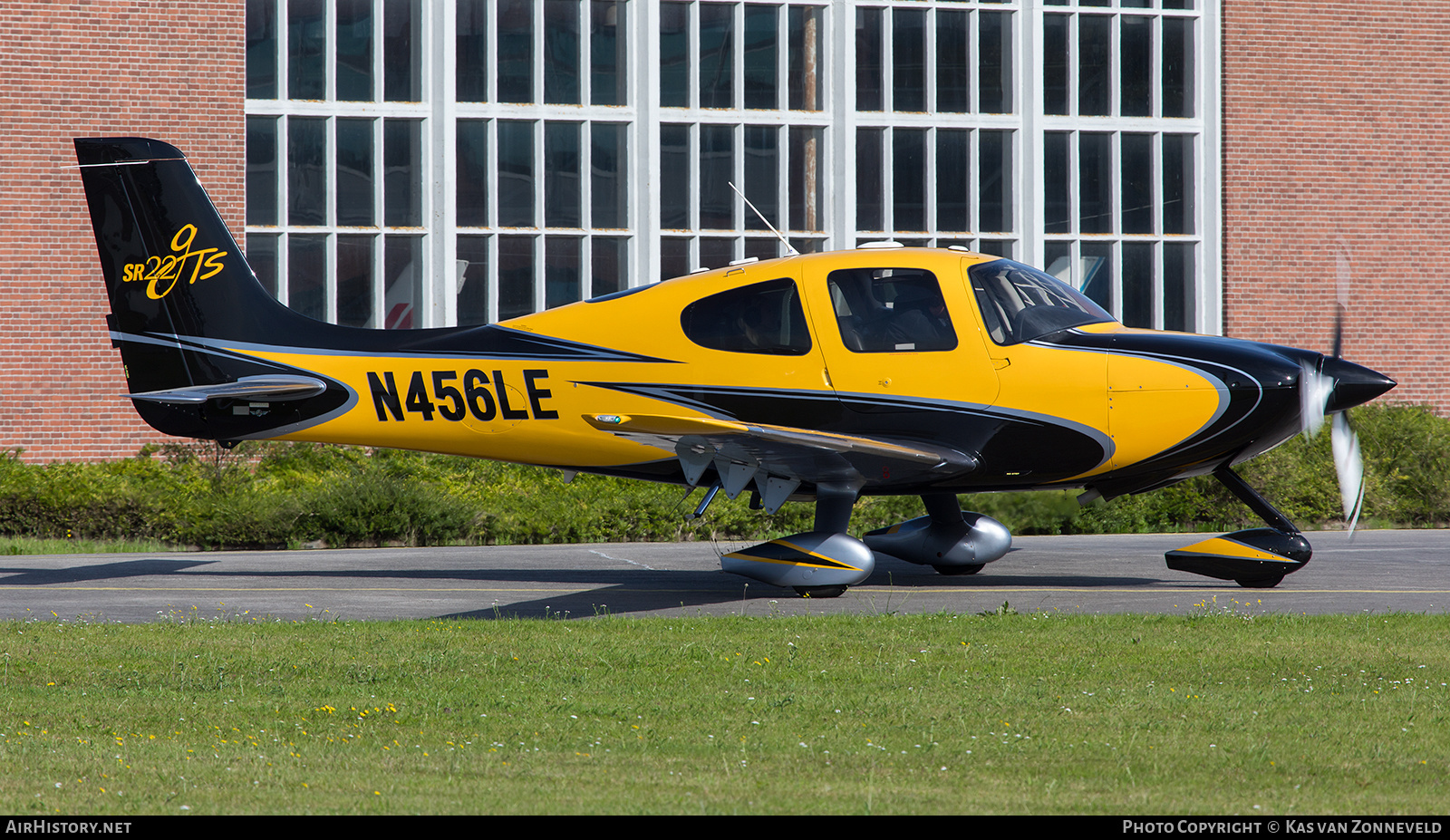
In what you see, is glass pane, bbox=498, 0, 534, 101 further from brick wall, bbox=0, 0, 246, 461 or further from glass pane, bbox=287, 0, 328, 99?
brick wall, bbox=0, 0, 246, 461

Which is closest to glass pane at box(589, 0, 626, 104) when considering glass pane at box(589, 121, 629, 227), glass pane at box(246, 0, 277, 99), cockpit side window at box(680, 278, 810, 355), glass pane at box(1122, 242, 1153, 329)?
glass pane at box(589, 121, 629, 227)

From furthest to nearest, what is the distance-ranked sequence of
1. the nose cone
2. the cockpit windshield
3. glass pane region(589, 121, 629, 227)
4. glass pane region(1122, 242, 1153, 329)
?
glass pane region(1122, 242, 1153, 329)
glass pane region(589, 121, 629, 227)
the cockpit windshield
the nose cone

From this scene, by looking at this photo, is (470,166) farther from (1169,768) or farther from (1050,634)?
(1169,768)

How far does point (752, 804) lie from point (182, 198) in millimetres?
8813

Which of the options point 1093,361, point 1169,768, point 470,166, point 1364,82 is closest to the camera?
point 1169,768

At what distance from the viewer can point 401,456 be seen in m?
16.5

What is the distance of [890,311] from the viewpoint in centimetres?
987

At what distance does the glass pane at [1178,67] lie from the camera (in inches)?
784

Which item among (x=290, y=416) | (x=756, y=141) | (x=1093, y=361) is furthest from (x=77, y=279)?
(x=1093, y=361)

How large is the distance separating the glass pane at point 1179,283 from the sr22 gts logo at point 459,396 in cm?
1252

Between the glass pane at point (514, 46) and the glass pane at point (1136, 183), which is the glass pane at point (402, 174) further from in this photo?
the glass pane at point (1136, 183)

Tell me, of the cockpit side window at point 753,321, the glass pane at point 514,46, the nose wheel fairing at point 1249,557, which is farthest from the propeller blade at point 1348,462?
the glass pane at point 514,46

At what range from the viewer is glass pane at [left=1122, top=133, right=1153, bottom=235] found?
19875 mm

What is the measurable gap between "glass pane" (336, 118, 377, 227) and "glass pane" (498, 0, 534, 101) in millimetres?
1915
